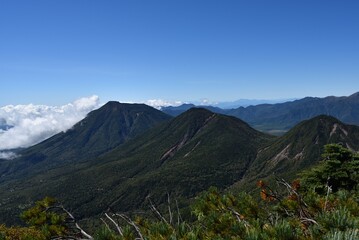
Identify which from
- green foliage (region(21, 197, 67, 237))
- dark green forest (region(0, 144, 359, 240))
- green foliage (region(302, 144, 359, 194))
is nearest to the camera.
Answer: dark green forest (region(0, 144, 359, 240))

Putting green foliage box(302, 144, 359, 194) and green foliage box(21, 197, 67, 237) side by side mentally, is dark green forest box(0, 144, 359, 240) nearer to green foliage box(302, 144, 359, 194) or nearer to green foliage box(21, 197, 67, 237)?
green foliage box(21, 197, 67, 237)

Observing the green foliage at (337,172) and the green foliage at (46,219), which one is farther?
the green foliage at (337,172)

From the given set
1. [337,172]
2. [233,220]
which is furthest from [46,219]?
[337,172]

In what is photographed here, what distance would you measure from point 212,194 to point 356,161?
30.2 m

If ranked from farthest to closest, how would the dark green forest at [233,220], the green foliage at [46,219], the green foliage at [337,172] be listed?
the green foliage at [337,172], the green foliage at [46,219], the dark green forest at [233,220]

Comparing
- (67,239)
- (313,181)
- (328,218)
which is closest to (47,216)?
(67,239)

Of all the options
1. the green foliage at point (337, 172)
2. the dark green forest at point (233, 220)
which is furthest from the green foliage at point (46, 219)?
the green foliage at point (337, 172)

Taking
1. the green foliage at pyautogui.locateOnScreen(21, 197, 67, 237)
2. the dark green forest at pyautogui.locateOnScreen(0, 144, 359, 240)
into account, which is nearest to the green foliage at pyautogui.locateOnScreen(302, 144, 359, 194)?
the dark green forest at pyautogui.locateOnScreen(0, 144, 359, 240)

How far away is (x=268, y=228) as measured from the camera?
7.33 metres

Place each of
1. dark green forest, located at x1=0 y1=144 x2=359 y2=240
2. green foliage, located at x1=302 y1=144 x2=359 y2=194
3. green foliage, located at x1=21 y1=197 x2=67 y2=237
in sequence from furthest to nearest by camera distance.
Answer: green foliage, located at x1=302 y1=144 x2=359 y2=194 → green foliage, located at x1=21 y1=197 x2=67 y2=237 → dark green forest, located at x1=0 y1=144 x2=359 y2=240

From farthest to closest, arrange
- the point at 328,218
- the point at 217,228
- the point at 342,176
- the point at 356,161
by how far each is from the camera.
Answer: the point at 356,161
the point at 342,176
the point at 217,228
the point at 328,218

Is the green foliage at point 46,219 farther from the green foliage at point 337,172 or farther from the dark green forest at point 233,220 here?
the green foliage at point 337,172

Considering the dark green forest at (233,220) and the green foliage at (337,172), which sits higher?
the dark green forest at (233,220)

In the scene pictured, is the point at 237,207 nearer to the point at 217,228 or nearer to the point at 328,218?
the point at 217,228
